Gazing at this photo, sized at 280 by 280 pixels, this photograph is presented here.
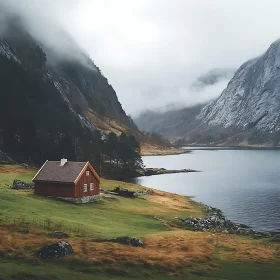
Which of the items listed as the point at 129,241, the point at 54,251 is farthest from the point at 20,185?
the point at 54,251

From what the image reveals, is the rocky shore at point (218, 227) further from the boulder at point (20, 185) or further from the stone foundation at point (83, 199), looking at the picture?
the boulder at point (20, 185)

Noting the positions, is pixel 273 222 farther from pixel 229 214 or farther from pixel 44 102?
pixel 44 102

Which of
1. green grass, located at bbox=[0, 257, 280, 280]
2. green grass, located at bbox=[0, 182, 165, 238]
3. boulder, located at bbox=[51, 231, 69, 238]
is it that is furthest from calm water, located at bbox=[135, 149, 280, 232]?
boulder, located at bbox=[51, 231, 69, 238]

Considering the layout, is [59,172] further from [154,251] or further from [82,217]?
[154,251]

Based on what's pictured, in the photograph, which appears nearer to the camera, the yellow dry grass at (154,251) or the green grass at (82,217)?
the yellow dry grass at (154,251)

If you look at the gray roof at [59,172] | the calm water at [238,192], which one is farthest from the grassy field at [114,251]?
the calm water at [238,192]

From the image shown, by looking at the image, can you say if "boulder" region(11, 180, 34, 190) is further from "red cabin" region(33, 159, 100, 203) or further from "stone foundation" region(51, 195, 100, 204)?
"stone foundation" region(51, 195, 100, 204)
